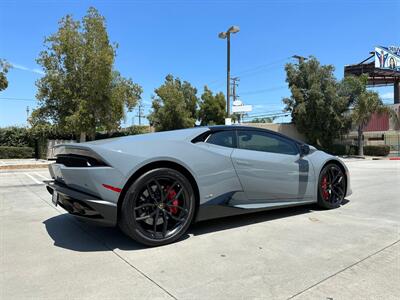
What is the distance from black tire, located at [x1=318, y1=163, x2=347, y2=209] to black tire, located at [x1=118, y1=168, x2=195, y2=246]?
2445mm

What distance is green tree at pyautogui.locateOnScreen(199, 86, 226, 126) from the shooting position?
3294cm

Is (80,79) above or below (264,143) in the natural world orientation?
above

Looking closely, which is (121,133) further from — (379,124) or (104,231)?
(379,124)

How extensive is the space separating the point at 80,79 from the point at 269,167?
15.7 m

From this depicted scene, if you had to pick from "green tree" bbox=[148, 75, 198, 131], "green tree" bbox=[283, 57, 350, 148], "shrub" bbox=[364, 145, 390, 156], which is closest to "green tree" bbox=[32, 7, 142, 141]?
"green tree" bbox=[148, 75, 198, 131]

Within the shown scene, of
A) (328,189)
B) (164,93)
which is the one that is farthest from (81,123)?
(328,189)

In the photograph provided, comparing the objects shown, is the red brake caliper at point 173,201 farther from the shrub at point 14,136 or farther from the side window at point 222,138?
the shrub at point 14,136

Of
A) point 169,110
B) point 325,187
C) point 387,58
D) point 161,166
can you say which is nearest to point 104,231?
point 161,166

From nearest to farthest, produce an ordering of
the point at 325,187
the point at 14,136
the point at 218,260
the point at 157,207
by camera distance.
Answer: the point at 218,260
the point at 157,207
the point at 325,187
the point at 14,136

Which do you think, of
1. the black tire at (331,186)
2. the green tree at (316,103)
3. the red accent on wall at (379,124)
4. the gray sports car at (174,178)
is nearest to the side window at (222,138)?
→ the gray sports car at (174,178)

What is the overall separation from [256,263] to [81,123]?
53.3ft

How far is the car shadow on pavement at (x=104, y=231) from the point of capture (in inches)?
145

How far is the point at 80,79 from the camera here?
17.9 meters

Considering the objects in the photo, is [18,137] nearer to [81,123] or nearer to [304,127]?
[81,123]
